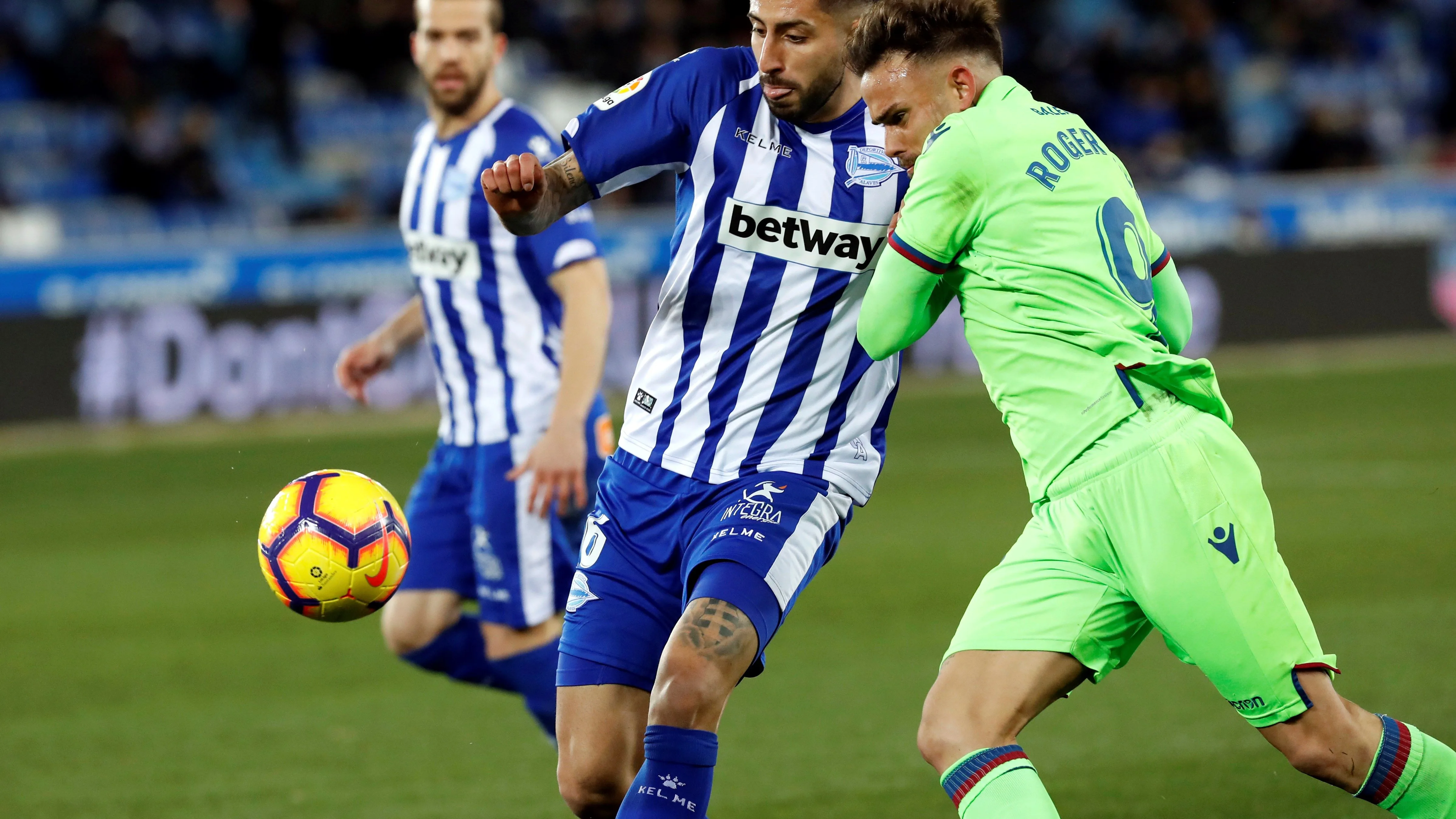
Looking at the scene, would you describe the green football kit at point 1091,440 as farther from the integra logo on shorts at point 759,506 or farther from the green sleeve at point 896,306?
the integra logo on shorts at point 759,506

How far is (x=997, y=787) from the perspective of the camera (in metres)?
3.56

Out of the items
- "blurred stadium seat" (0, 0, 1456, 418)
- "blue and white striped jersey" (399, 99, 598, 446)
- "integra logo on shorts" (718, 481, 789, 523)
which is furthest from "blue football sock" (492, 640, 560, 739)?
"blurred stadium seat" (0, 0, 1456, 418)

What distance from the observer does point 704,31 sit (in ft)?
70.6

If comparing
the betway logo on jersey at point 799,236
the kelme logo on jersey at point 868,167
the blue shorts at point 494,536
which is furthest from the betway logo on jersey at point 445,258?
the kelme logo on jersey at point 868,167

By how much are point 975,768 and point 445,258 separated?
2844 mm

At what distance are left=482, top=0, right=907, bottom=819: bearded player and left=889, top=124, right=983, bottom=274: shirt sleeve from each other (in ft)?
1.87

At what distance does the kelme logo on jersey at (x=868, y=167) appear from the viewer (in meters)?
4.23

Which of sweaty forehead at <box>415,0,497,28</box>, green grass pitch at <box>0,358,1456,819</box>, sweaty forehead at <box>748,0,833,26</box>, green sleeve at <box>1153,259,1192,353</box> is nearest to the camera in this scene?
green sleeve at <box>1153,259,1192,353</box>

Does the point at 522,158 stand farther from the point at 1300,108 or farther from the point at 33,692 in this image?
the point at 1300,108

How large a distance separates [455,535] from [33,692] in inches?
105

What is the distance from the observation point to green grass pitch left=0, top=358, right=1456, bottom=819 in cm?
559

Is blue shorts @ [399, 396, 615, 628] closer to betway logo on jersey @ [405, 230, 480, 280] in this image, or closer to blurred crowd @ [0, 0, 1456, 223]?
betway logo on jersey @ [405, 230, 480, 280]

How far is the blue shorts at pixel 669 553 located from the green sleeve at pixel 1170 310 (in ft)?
2.88

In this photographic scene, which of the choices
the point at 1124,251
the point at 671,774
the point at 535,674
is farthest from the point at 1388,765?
the point at 535,674
